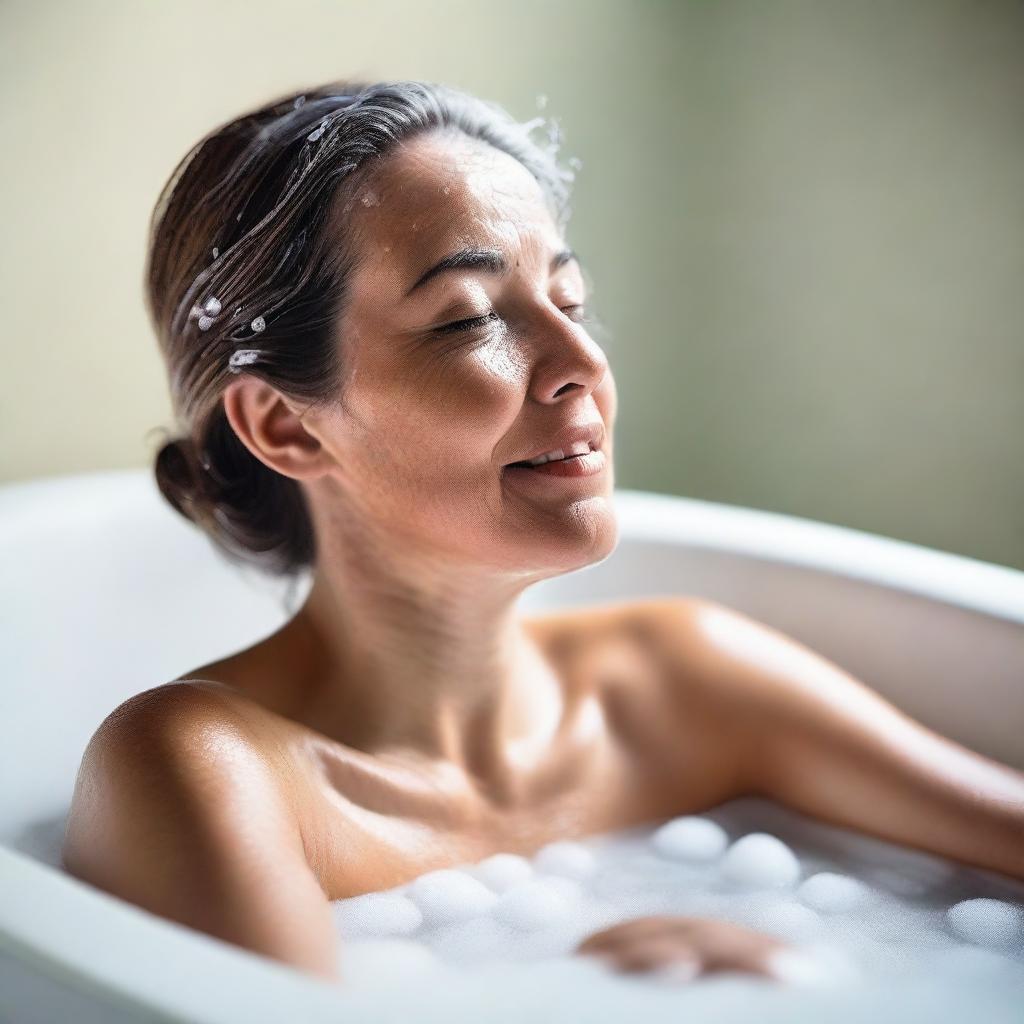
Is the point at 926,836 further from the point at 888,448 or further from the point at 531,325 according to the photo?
the point at 888,448

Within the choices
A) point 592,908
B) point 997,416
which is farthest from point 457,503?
point 997,416

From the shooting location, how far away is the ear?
122 cm

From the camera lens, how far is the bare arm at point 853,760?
1.35 metres

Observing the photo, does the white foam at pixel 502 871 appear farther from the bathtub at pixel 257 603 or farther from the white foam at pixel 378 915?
the bathtub at pixel 257 603

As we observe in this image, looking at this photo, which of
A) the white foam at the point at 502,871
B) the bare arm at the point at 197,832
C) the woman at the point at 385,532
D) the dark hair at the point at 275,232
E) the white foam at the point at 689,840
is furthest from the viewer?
the white foam at the point at 689,840

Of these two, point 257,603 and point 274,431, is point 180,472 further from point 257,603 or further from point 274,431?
point 257,603

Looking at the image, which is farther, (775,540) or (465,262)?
(775,540)

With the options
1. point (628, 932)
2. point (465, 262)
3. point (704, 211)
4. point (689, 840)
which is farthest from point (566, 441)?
point (704, 211)

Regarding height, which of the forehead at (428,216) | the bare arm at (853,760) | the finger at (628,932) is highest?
the forehead at (428,216)

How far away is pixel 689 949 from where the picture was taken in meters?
1.03

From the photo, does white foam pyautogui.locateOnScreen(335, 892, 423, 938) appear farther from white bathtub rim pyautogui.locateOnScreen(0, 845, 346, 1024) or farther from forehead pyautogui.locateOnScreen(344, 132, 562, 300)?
forehead pyautogui.locateOnScreen(344, 132, 562, 300)

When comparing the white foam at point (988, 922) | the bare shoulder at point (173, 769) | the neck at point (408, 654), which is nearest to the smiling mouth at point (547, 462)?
the neck at point (408, 654)

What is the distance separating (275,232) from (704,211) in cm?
145

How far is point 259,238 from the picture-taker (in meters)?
1.16
